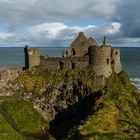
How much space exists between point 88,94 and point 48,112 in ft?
35.7

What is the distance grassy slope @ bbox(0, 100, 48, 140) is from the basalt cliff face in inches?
94.0

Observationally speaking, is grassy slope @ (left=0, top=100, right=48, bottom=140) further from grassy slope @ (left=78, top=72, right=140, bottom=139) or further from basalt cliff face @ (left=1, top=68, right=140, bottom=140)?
grassy slope @ (left=78, top=72, right=140, bottom=139)

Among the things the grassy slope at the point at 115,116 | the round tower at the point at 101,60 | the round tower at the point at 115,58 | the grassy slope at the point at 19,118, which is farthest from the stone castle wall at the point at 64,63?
the grassy slope at the point at 19,118

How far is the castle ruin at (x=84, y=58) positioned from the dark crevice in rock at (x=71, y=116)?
7475mm

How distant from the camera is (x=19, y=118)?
3632 inches

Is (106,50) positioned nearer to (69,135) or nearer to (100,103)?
(100,103)

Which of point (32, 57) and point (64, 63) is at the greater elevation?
point (32, 57)

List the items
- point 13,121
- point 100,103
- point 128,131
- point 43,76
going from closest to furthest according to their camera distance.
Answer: point 128,131 → point 100,103 → point 13,121 → point 43,76

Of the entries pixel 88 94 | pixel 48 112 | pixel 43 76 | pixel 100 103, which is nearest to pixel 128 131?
pixel 100 103

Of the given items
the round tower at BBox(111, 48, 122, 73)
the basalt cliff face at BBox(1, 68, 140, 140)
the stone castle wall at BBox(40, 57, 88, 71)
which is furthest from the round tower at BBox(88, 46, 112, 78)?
the round tower at BBox(111, 48, 122, 73)

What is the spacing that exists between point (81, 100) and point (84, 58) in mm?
10306

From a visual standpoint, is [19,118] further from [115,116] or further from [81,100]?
[115,116]

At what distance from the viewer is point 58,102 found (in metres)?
96.6

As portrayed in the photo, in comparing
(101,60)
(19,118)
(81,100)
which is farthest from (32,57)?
(101,60)
